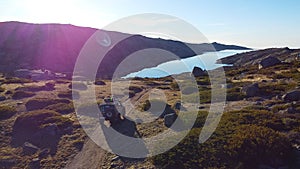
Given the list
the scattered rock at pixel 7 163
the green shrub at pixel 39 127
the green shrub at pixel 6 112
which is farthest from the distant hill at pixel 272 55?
the scattered rock at pixel 7 163

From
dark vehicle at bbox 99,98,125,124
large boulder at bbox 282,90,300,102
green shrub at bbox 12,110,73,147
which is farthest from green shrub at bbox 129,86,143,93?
large boulder at bbox 282,90,300,102

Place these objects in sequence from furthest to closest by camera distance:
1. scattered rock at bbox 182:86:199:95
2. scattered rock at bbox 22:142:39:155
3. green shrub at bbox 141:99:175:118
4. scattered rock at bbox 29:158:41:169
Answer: scattered rock at bbox 182:86:199:95, green shrub at bbox 141:99:175:118, scattered rock at bbox 22:142:39:155, scattered rock at bbox 29:158:41:169

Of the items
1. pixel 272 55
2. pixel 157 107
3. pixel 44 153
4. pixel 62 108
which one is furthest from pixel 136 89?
pixel 272 55

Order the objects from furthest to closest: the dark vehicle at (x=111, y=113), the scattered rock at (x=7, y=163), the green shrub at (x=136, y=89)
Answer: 1. the green shrub at (x=136, y=89)
2. the dark vehicle at (x=111, y=113)
3. the scattered rock at (x=7, y=163)

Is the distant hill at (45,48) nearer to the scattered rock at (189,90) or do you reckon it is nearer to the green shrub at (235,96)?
the scattered rock at (189,90)

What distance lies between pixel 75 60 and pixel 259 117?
4247 inches

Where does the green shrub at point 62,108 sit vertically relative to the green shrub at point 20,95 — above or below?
below

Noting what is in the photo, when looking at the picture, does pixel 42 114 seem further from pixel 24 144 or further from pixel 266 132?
pixel 266 132

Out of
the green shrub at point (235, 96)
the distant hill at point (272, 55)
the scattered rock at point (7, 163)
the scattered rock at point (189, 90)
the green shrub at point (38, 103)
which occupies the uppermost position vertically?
the distant hill at point (272, 55)

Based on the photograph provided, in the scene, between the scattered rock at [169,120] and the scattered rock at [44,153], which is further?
the scattered rock at [169,120]

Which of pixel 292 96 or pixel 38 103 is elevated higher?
pixel 292 96

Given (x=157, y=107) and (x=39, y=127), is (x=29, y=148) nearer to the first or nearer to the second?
(x=39, y=127)

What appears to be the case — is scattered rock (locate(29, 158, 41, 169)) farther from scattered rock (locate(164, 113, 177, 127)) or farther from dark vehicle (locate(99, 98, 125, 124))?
scattered rock (locate(164, 113, 177, 127))

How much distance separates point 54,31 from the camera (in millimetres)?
145125
